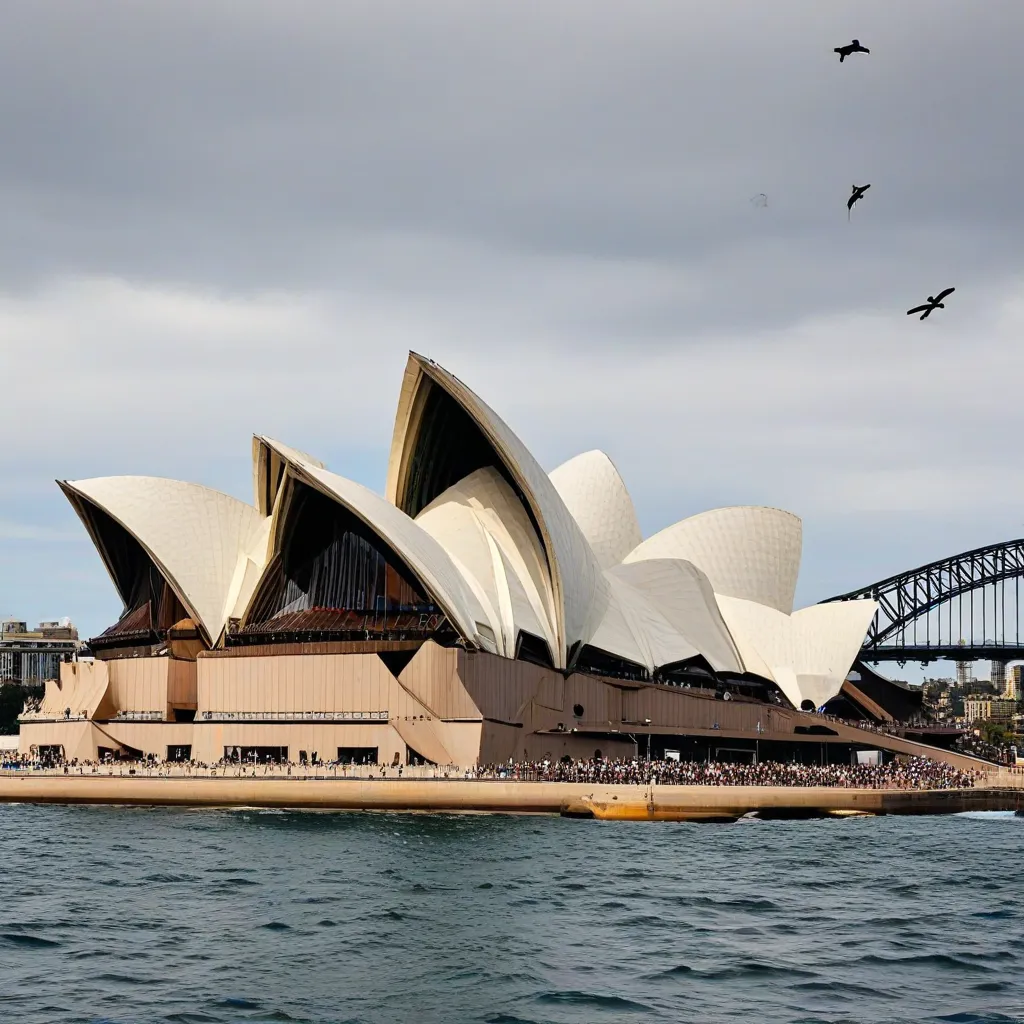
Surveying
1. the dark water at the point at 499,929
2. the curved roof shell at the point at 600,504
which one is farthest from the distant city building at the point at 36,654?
the dark water at the point at 499,929

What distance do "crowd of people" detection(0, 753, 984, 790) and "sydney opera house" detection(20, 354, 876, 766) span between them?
1.95 meters

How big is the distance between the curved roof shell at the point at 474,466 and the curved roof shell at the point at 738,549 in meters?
14.7

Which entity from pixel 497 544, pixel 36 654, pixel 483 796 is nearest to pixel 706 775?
pixel 483 796

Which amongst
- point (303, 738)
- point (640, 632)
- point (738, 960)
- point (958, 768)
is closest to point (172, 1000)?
point (738, 960)

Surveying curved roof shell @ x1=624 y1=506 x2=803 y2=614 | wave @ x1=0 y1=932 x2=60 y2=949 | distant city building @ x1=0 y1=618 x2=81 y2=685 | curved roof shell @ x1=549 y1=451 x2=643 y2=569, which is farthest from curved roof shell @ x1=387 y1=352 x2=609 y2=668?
distant city building @ x1=0 y1=618 x2=81 y2=685

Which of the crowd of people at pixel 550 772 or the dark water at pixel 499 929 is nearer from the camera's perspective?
the dark water at pixel 499 929

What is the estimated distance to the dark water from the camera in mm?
21641

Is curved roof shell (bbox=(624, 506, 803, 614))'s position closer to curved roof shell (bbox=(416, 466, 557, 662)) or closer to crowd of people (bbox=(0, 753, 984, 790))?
curved roof shell (bbox=(416, 466, 557, 662))

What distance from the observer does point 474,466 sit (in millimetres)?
72000

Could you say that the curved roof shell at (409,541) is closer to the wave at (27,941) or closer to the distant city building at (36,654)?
the wave at (27,941)

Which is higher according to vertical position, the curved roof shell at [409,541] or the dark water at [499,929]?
the curved roof shell at [409,541]

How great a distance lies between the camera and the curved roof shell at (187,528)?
7169 cm

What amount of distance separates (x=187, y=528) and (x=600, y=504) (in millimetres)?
25449

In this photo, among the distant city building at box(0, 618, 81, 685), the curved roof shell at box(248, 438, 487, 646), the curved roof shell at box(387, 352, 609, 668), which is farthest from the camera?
the distant city building at box(0, 618, 81, 685)
